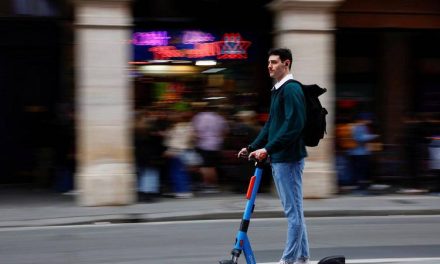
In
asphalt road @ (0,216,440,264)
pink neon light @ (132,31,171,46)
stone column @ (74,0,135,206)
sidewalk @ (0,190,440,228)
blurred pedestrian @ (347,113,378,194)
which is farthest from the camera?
pink neon light @ (132,31,171,46)

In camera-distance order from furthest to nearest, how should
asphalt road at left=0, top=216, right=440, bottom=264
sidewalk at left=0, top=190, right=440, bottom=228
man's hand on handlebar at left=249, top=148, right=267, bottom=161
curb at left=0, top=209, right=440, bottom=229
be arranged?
sidewalk at left=0, top=190, right=440, bottom=228, curb at left=0, top=209, right=440, bottom=229, asphalt road at left=0, top=216, right=440, bottom=264, man's hand on handlebar at left=249, top=148, right=267, bottom=161

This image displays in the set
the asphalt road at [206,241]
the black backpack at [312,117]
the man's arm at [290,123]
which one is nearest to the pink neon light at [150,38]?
the asphalt road at [206,241]

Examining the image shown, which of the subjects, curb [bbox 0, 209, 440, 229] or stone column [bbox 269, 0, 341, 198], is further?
stone column [bbox 269, 0, 341, 198]

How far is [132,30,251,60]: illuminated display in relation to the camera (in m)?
12.5

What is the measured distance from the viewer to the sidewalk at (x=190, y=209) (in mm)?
9359

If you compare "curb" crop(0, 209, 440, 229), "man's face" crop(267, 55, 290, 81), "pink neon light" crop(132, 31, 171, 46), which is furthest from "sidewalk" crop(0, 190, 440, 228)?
"man's face" crop(267, 55, 290, 81)

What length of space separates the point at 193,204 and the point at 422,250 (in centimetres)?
435

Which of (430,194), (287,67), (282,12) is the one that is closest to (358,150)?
(430,194)

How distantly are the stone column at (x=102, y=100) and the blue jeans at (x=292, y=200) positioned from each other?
541 cm

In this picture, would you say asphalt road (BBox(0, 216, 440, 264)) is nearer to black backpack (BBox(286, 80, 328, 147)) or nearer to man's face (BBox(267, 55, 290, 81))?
black backpack (BBox(286, 80, 328, 147))

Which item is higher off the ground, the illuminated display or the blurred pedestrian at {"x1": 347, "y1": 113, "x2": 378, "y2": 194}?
the illuminated display

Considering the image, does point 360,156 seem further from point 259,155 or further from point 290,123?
point 259,155

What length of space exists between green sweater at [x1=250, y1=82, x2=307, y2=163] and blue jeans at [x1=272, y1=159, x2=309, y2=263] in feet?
0.31

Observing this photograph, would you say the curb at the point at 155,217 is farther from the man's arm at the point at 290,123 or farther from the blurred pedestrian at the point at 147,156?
the man's arm at the point at 290,123
